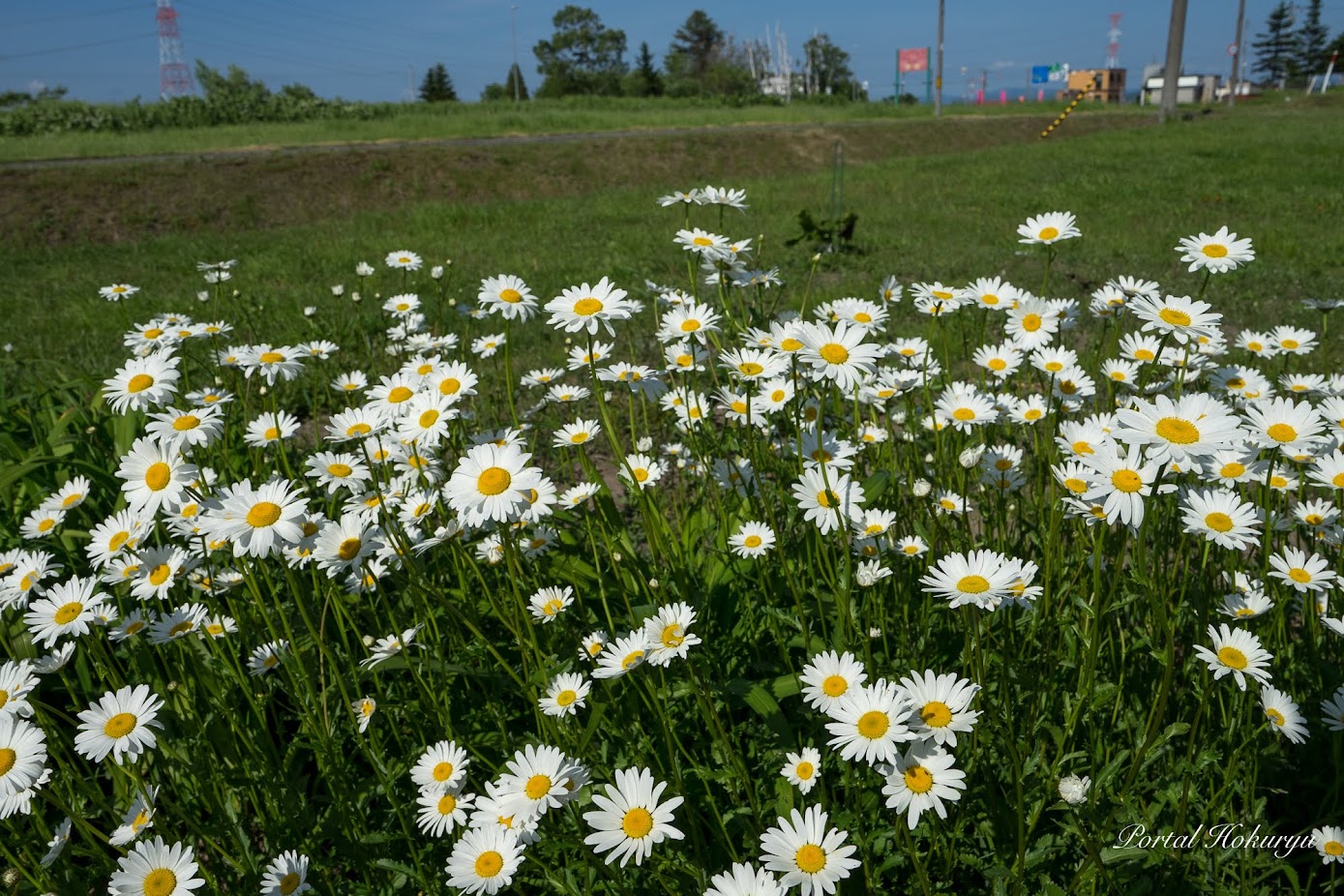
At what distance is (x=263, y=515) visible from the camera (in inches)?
59.1

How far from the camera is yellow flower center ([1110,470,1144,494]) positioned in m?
1.27

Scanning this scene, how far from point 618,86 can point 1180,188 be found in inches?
1741

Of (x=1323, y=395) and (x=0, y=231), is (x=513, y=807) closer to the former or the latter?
(x=1323, y=395)

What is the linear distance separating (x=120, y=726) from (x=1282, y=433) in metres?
2.07

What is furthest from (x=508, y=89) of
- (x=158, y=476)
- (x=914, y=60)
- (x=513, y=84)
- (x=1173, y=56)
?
(x=158, y=476)

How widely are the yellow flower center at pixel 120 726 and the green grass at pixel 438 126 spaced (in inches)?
619

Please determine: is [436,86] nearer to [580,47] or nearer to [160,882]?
[580,47]

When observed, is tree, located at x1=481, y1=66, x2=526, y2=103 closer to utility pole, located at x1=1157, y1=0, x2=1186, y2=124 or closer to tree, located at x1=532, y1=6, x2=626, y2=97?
tree, located at x1=532, y1=6, x2=626, y2=97

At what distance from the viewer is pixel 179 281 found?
734cm

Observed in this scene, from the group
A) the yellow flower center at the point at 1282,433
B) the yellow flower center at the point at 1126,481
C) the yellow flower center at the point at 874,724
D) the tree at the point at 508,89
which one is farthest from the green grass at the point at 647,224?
the tree at the point at 508,89

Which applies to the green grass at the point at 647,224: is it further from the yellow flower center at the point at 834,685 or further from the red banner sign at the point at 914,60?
the red banner sign at the point at 914,60

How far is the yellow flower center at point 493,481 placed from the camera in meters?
1.45

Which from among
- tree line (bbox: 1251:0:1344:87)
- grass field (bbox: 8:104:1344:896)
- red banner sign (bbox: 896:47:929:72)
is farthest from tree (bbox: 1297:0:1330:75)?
grass field (bbox: 8:104:1344:896)

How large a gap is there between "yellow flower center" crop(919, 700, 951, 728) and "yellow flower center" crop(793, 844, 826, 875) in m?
0.24
